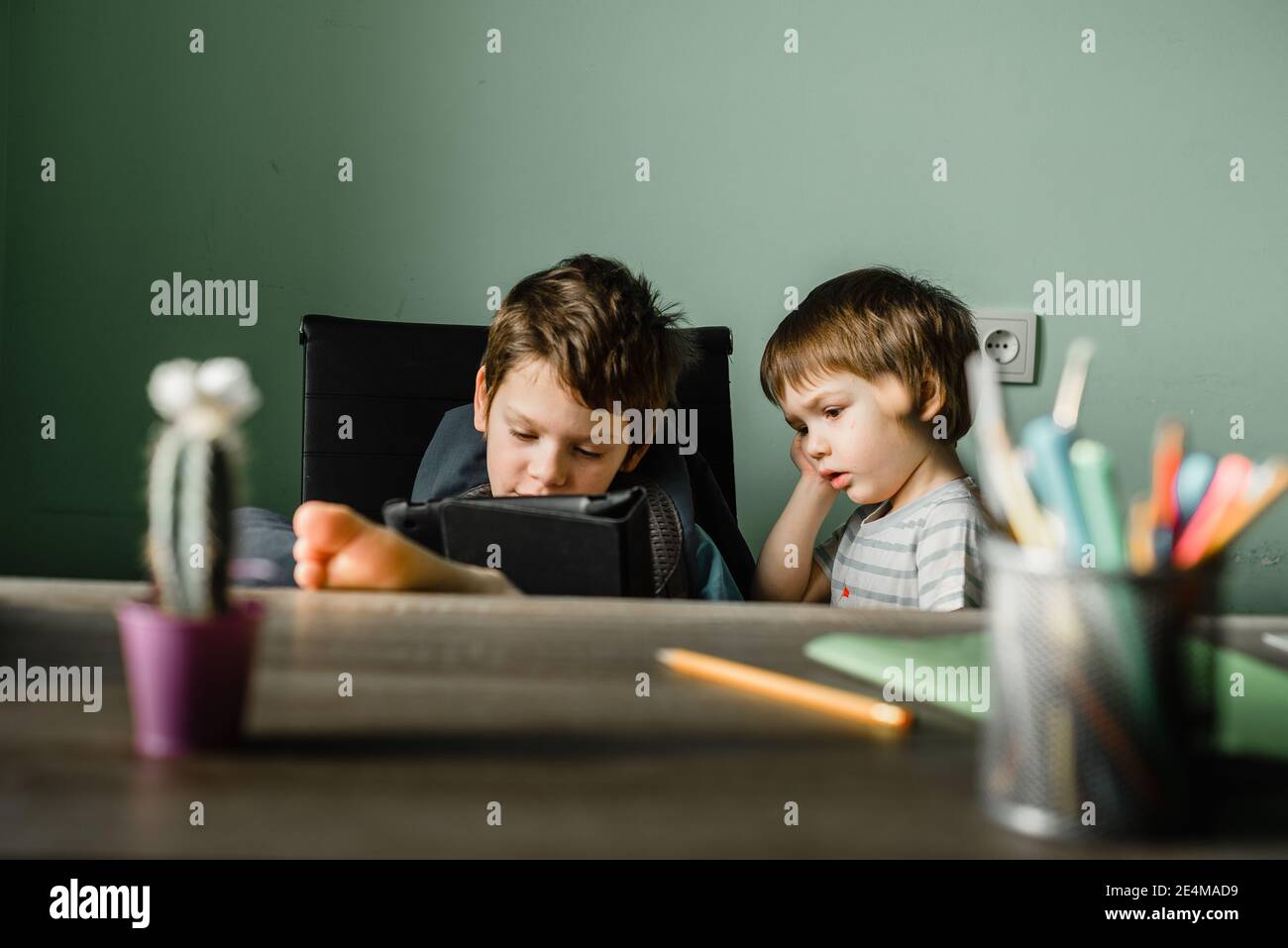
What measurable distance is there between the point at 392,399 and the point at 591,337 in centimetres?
30

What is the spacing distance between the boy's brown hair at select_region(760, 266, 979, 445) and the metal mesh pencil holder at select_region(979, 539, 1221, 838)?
100cm

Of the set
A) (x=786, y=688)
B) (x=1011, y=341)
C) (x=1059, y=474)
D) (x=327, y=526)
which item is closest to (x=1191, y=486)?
(x=1059, y=474)

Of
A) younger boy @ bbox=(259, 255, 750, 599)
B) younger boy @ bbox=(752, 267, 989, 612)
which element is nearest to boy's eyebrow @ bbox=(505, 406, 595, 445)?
younger boy @ bbox=(259, 255, 750, 599)

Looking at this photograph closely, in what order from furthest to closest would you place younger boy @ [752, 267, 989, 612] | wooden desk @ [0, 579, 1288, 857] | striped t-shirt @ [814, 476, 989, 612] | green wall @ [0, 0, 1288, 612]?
green wall @ [0, 0, 1288, 612] < younger boy @ [752, 267, 989, 612] < striped t-shirt @ [814, 476, 989, 612] < wooden desk @ [0, 579, 1288, 857]

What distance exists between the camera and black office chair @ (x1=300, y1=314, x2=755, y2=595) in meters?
1.30

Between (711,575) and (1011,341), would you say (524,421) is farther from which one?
(1011,341)

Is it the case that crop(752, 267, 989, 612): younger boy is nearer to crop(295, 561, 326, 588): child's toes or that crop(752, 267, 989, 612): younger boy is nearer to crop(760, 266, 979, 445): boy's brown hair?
crop(760, 266, 979, 445): boy's brown hair

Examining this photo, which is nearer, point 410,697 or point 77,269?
point 410,697

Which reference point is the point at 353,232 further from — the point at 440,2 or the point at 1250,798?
the point at 1250,798

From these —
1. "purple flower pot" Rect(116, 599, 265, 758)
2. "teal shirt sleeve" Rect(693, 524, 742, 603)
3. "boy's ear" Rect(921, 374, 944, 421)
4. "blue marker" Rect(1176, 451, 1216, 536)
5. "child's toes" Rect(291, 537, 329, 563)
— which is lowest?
"teal shirt sleeve" Rect(693, 524, 742, 603)

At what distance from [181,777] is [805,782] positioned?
19cm
